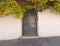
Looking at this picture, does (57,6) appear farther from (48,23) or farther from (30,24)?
(30,24)

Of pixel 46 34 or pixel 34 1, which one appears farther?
pixel 46 34

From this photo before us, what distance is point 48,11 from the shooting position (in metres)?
8.42

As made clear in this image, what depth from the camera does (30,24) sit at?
8.63m

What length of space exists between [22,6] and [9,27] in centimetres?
102

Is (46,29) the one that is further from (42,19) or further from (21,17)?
(21,17)

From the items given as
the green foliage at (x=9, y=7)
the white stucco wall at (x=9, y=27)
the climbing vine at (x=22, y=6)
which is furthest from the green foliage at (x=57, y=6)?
the white stucco wall at (x=9, y=27)

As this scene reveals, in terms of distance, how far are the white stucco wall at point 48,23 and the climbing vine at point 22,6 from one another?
1.13 ft

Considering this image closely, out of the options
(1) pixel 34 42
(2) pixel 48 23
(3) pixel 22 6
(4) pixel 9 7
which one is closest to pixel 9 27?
(4) pixel 9 7

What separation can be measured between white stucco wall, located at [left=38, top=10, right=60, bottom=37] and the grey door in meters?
0.26

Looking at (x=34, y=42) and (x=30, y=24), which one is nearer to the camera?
(x=34, y=42)

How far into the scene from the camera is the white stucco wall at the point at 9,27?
8.18 m

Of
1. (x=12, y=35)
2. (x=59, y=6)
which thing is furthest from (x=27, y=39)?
(x=59, y=6)

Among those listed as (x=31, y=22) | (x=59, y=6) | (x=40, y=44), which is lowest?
(x=40, y=44)

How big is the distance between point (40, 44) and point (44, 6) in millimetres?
1670
